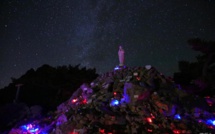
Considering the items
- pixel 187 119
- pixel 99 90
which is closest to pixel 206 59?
pixel 187 119

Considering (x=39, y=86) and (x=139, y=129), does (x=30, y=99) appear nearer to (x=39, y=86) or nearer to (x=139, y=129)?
(x=39, y=86)

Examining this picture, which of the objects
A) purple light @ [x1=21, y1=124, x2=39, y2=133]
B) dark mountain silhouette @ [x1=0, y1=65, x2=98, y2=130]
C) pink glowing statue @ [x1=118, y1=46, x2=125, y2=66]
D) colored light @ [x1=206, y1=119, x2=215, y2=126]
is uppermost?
dark mountain silhouette @ [x1=0, y1=65, x2=98, y2=130]

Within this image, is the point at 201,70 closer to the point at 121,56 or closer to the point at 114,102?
the point at 121,56

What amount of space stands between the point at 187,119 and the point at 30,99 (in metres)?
17.8

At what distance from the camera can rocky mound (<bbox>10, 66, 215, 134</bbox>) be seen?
9.82 metres

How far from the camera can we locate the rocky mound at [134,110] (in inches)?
387

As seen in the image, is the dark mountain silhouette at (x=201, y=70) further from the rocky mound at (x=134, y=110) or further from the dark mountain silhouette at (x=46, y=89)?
the dark mountain silhouette at (x=46, y=89)

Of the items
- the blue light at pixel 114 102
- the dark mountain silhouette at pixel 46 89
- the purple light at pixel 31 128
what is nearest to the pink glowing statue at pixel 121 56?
the blue light at pixel 114 102

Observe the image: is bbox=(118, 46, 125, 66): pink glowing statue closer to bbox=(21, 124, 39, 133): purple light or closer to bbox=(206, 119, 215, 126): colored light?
bbox=(206, 119, 215, 126): colored light

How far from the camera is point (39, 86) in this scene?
22297 mm

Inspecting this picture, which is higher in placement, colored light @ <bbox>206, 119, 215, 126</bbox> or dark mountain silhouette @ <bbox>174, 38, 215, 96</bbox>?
dark mountain silhouette @ <bbox>174, 38, 215, 96</bbox>

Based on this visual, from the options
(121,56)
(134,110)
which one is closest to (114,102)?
(134,110)

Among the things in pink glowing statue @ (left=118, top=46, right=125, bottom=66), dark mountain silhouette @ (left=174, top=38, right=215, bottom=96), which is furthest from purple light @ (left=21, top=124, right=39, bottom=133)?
dark mountain silhouette @ (left=174, top=38, right=215, bottom=96)

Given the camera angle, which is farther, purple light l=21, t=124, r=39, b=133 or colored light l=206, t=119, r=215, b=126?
purple light l=21, t=124, r=39, b=133
